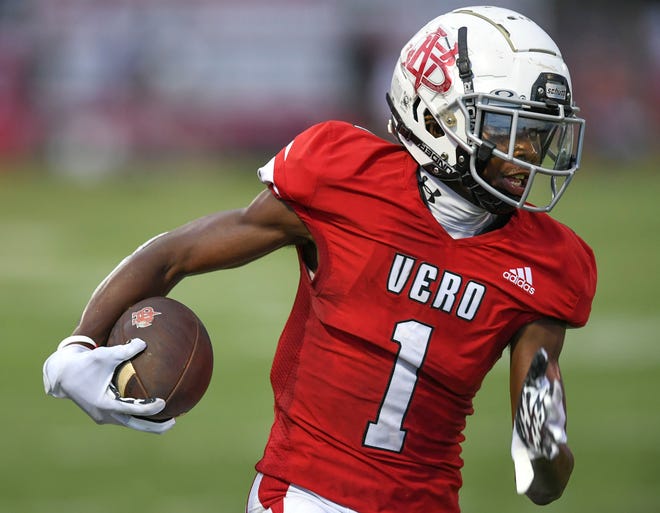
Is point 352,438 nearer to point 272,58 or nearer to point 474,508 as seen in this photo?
point 474,508

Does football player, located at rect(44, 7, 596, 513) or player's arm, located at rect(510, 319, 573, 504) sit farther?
football player, located at rect(44, 7, 596, 513)

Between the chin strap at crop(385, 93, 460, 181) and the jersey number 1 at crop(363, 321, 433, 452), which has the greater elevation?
the chin strap at crop(385, 93, 460, 181)

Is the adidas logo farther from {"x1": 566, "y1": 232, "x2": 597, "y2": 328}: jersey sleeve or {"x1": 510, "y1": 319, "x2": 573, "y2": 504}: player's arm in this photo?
{"x1": 510, "y1": 319, "x2": 573, "y2": 504}: player's arm

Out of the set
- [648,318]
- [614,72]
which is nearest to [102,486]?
[648,318]

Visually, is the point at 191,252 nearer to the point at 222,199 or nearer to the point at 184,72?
the point at 222,199

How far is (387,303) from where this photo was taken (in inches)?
120

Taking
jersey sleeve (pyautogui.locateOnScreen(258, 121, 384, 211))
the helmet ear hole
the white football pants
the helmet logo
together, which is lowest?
the white football pants

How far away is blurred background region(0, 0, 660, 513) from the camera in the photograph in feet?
19.1

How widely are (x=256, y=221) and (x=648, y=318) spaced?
6822 millimetres

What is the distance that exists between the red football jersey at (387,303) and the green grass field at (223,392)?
7.25ft

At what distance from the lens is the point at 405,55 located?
3.19m

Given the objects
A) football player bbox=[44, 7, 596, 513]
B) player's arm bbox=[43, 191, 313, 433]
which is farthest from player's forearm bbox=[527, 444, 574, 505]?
player's arm bbox=[43, 191, 313, 433]

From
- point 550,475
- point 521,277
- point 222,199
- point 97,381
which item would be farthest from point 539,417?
point 222,199

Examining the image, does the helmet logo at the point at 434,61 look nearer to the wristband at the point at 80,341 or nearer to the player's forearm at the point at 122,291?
the player's forearm at the point at 122,291
